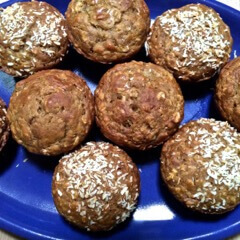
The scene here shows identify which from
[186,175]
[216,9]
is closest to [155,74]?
[186,175]

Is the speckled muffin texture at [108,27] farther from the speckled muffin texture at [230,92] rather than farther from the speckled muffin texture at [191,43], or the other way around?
the speckled muffin texture at [230,92]

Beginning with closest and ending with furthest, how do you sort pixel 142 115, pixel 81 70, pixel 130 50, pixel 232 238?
pixel 142 115 < pixel 130 50 < pixel 232 238 < pixel 81 70

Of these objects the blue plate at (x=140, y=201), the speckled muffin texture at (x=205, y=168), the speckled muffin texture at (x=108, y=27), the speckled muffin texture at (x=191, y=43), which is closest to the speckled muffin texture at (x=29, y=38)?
the speckled muffin texture at (x=108, y=27)

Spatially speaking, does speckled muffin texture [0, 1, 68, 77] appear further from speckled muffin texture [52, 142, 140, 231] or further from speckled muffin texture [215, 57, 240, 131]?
speckled muffin texture [215, 57, 240, 131]

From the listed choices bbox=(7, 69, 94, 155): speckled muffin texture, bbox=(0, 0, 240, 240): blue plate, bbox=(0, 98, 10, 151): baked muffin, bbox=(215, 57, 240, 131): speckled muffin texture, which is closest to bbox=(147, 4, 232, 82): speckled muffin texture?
bbox=(215, 57, 240, 131): speckled muffin texture

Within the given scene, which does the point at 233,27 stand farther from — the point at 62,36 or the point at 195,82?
the point at 62,36
